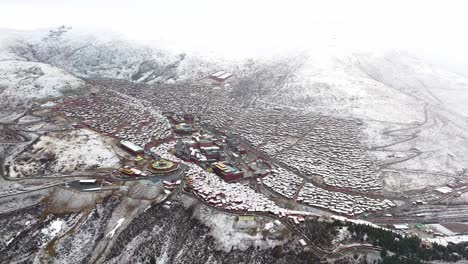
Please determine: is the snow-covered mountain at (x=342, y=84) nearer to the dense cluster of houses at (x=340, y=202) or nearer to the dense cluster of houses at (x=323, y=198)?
the dense cluster of houses at (x=340, y=202)

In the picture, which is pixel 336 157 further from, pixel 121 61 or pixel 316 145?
pixel 121 61

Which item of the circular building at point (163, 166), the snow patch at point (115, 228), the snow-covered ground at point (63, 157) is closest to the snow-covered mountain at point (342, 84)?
the snow-covered ground at point (63, 157)

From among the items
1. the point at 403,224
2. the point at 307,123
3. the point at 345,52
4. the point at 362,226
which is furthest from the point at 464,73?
the point at 362,226

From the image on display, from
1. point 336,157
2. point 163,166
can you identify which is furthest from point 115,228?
point 336,157

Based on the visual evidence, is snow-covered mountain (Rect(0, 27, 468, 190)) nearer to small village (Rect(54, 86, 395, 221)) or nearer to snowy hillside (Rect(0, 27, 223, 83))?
snowy hillside (Rect(0, 27, 223, 83))

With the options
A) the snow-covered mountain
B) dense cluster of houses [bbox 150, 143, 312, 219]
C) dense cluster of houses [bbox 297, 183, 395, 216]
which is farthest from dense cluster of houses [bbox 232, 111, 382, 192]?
dense cluster of houses [bbox 150, 143, 312, 219]

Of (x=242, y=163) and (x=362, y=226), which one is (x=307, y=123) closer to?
(x=242, y=163)

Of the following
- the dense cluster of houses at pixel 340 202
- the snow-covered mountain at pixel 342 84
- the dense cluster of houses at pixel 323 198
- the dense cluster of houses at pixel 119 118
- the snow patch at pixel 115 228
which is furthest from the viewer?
the dense cluster of houses at pixel 119 118
